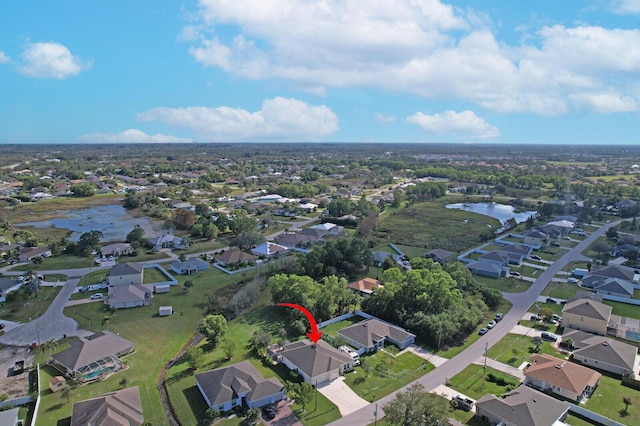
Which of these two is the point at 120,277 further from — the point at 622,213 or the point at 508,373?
the point at 622,213

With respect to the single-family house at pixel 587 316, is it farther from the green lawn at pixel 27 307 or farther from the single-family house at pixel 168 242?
the single-family house at pixel 168 242

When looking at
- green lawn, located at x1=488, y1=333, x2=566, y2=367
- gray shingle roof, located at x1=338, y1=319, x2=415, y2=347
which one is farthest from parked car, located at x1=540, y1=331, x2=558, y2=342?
gray shingle roof, located at x1=338, y1=319, x2=415, y2=347

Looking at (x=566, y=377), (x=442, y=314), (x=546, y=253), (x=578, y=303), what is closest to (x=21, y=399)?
(x=442, y=314)

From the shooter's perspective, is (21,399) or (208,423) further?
(21,399)

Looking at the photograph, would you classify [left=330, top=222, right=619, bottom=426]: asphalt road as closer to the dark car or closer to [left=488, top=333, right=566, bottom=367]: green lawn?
[left=488, top=333, right=566, bottom=367]: green lawn

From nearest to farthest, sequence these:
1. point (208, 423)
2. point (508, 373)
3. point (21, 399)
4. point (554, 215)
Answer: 1. point (208, 423)
2. point (21, 399)
3. point (508, 373)
4. point (554, 215)

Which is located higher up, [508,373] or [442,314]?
[442,314]
